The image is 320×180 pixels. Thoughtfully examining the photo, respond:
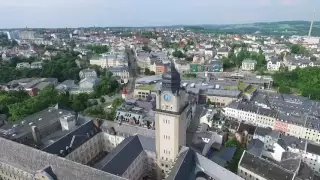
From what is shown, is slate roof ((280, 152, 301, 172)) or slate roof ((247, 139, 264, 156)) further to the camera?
slate roof ((247, 139, 264, 156))

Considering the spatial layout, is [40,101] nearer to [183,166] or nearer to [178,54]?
[183,166]

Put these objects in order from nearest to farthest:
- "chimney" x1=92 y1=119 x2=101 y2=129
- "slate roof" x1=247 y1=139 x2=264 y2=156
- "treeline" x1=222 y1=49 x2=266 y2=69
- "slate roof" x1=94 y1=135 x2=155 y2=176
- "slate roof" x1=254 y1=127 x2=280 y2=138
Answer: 1. "slate roof" x1=94 y1=135 x2=155 y2=176
2. "slate roof" x1=247 y1=139 x2=264 y2=156
3. "slate roof" x1=254 y1=127 x2=280 y2=138
4. "chimney" x1=92 y1=119 x2=101 y2=129
5. "treeline" x1=222 y1=49 x2=266 y2=69

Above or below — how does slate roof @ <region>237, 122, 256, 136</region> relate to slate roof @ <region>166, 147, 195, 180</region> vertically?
below

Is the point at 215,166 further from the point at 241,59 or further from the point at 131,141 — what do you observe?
the point at 241,59

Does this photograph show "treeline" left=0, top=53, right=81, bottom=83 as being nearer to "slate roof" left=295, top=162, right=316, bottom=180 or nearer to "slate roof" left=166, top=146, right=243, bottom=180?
"slate roof" left=166, top=146, right=243, bottom=180

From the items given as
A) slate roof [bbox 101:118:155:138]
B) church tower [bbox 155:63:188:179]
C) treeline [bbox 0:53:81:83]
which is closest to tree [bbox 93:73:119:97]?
treeline [bbox 0:53:81:83]

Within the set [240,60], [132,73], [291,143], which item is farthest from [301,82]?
[132,73]

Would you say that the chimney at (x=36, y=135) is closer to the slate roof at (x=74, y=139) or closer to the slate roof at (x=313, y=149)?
the slate roof at (x=74, y=139)
